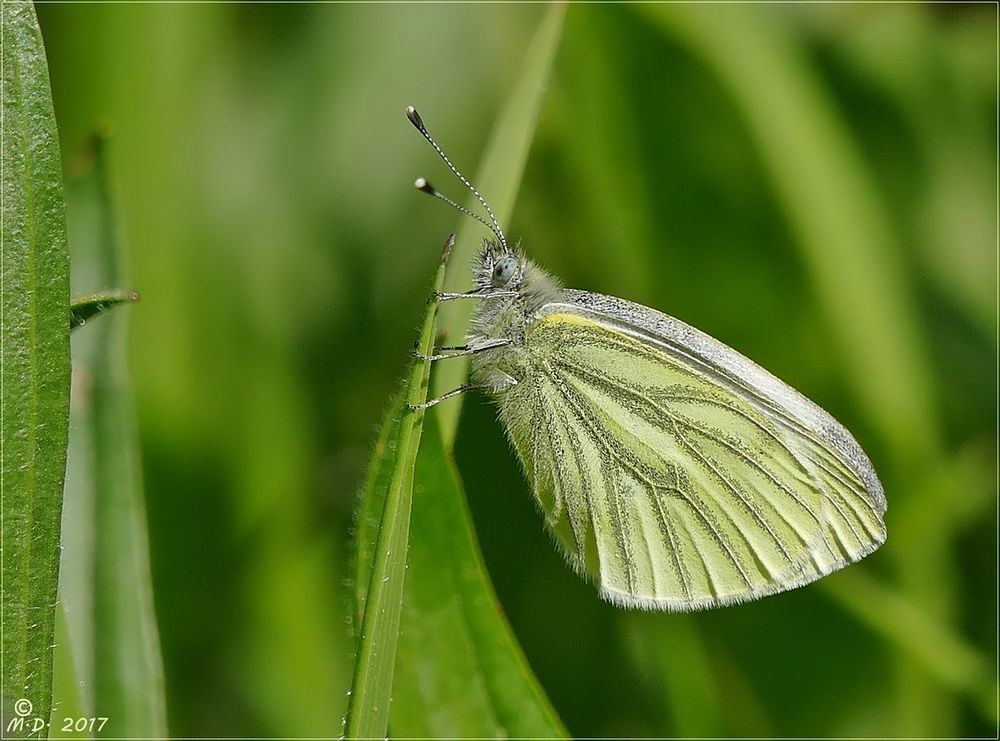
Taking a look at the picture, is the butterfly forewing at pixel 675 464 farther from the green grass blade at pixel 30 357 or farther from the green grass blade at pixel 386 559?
the green grass blade at pixel 30 357

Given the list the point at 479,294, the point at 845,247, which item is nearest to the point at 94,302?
the point at 479,294

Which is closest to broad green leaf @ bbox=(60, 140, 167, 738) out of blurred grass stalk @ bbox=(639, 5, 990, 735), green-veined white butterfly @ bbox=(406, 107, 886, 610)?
green-veined white butterfly @ bbox=(406, 107, 886, 610)

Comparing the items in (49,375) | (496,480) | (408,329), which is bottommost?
(496,480)

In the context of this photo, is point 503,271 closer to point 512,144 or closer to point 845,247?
point 512,144

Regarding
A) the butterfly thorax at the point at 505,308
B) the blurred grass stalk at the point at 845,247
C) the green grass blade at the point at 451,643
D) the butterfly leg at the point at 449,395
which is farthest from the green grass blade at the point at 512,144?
the blurred grass stalk at the point at 845,247

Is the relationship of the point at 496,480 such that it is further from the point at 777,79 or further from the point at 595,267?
the point at 777,79

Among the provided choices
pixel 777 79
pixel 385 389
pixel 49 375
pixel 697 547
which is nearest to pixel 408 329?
pixel 385 389
